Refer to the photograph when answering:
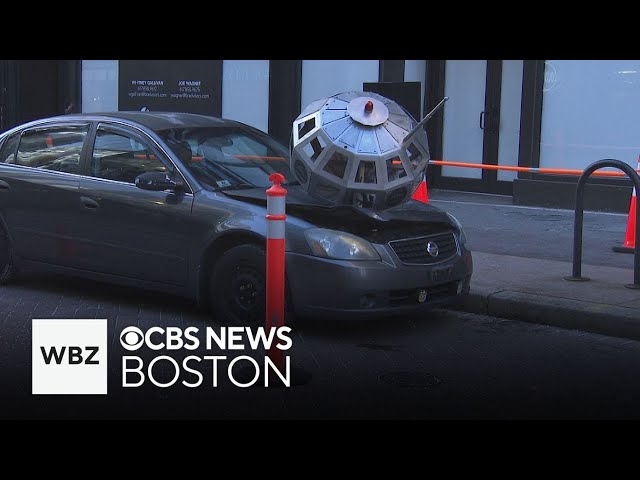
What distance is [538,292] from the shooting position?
8125mm

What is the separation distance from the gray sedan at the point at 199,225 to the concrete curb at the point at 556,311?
44 cm

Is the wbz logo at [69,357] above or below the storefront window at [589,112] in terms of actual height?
below

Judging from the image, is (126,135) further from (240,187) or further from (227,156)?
(240,187)

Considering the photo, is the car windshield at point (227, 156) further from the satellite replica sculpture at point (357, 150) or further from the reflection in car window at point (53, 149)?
the reflection in car window at point (53, 149)

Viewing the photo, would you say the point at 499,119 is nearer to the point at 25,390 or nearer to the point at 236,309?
the point at 236,309

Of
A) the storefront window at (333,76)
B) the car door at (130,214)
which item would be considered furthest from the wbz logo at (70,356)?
the storefront window at (333,76)

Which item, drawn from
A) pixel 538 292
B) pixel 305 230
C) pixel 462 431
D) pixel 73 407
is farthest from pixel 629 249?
pixel 73 407

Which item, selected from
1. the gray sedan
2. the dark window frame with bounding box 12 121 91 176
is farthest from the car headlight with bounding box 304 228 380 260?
the dark window frame with bounding box 12 121 91 176

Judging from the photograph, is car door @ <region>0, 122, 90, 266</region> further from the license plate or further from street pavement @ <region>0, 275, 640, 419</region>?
the license plate

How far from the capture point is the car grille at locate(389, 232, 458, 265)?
23.4 ft

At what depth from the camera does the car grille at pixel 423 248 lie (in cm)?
713

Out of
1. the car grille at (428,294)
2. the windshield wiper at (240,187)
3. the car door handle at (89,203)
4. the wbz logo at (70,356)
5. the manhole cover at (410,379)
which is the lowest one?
the manhole cover at (410,379)
